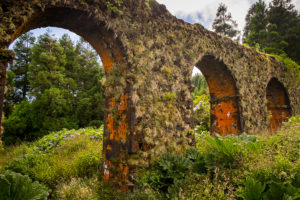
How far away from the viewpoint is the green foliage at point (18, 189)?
1.92m

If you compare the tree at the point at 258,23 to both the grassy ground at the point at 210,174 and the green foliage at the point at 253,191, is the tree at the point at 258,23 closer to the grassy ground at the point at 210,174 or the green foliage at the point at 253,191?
the grassy ground at the point at 210,174

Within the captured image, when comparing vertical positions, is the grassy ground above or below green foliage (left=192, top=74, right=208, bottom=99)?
below

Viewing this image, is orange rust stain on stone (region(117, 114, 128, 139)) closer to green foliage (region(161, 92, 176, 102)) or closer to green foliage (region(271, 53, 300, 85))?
green foliage (region(161, 92, 176, 102))

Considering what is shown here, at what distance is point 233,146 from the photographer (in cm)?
282

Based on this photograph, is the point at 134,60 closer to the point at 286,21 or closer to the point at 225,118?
the point at 225,118

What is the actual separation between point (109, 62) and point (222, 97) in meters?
4.03

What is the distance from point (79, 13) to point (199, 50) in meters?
3.03

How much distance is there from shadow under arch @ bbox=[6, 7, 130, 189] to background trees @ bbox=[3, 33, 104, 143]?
31.4 ft

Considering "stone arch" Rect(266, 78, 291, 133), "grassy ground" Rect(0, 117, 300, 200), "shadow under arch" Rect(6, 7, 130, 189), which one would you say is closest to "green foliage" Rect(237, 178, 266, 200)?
"grassy ground" Rect(0, 117, 300, 200)

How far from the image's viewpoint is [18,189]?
2.01 metres

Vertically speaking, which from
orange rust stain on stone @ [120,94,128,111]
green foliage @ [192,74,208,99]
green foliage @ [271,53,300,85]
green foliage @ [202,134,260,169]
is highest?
green foliage @ [192,74,208,99]

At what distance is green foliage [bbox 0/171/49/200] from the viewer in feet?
6.29

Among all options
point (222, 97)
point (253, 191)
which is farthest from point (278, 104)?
point (253, 191)

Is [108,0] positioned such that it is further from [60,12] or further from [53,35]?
[53,35]
